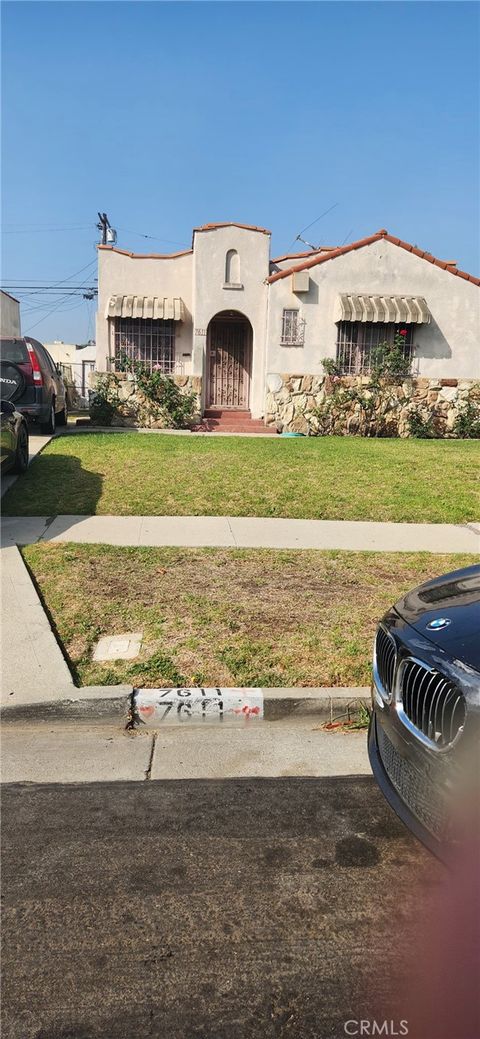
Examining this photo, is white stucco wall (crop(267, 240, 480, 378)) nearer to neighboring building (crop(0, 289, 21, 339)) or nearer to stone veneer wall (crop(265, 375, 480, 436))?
stone veneer wall (crop(265, 375, 480, 436))

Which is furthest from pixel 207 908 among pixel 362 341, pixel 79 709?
pixel 362 341

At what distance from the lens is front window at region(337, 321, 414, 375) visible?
1789cm

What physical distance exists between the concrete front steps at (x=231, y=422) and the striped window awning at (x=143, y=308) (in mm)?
2581

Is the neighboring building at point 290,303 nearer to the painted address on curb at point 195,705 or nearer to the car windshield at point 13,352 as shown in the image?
the car windshield at point 13,352

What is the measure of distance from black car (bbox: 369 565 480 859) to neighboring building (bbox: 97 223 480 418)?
47.7 feet

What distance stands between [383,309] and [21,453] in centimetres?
1054

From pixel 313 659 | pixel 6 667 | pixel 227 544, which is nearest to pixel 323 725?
pixel 313 659

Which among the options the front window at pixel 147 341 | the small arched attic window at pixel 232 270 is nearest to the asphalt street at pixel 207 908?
the small arched attic window at pixel 232 270

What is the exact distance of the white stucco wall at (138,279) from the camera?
61.3 feet

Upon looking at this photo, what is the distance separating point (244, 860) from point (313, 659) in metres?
1.95

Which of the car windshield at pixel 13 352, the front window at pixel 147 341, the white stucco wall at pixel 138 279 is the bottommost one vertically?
the car windshield at pixel 13 352

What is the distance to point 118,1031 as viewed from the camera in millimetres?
2119

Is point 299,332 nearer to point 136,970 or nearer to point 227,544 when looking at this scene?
point 227,544

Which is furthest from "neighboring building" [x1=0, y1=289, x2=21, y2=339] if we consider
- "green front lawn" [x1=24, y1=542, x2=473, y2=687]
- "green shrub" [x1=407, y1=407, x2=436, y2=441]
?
"green front lawn" [x1=24, y1=542, x2=473, y2=687]
